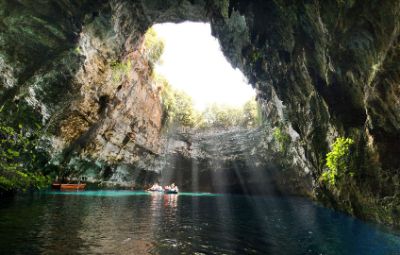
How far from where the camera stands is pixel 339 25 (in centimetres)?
1372

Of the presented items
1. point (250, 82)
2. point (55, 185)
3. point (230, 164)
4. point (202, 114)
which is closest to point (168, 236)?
point (250, 82)

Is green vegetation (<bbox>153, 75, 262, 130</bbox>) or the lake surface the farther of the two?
green vegetation (<bbox>153, 75, 262, 130</bbox>)

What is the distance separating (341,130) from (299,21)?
7141mm

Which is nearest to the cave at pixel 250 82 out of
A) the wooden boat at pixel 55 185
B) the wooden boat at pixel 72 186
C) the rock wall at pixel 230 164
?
the rock wall at pixel 230 164

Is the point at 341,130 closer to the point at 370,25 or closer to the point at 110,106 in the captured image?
the point at 370,25

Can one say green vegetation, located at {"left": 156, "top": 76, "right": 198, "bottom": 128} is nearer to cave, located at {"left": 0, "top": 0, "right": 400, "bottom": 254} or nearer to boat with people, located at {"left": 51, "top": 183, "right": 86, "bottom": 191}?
cave, located at {"left": 0, "top": 0, "right": 400, "bottom": 254}

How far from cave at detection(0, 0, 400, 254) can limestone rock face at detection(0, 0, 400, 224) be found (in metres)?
0.09

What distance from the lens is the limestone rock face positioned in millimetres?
13916

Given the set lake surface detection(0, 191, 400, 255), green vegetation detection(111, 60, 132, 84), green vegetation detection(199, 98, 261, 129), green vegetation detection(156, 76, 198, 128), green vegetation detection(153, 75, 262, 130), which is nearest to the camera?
lake surface detection(0, 191, 400, 255)

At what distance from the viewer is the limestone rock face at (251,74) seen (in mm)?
13916

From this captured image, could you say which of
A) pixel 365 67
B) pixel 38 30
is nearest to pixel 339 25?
pixel 365 67

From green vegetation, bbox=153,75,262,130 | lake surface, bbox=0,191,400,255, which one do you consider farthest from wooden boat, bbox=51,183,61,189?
lake surface, bbox=0,191,400,255

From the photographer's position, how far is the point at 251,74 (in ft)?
94.4

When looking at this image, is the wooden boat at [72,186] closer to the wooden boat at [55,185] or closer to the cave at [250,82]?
the wooden boat at [55,185]
